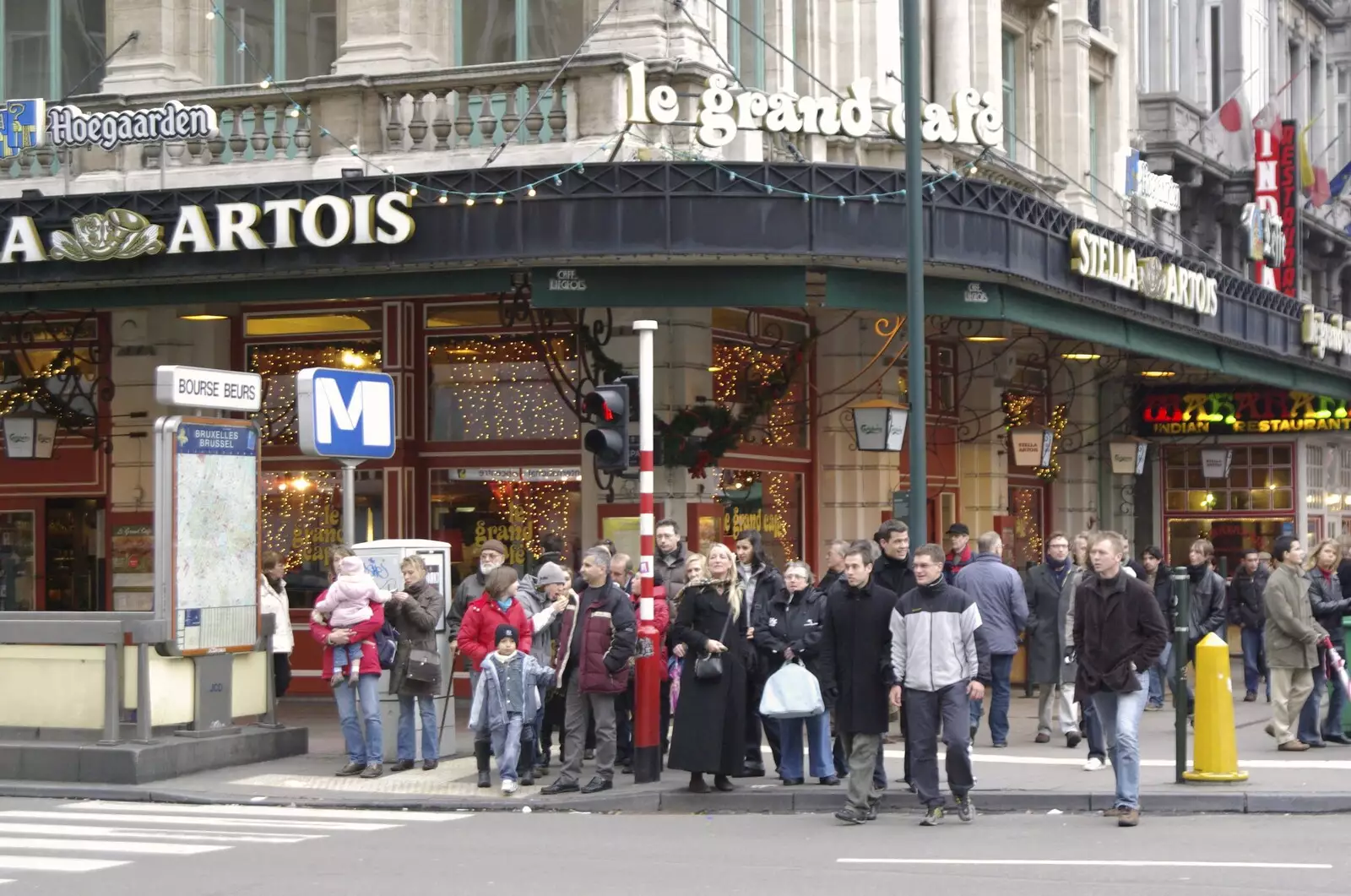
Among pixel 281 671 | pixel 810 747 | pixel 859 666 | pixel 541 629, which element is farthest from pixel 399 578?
pixel 859 666

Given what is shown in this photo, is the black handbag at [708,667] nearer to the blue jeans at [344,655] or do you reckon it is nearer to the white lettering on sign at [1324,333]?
the blue jeans at [344,655]

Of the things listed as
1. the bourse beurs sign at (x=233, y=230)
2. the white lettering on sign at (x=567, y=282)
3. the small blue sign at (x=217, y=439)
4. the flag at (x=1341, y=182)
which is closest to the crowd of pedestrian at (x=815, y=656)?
the small blue sign at (x=217, y=439)

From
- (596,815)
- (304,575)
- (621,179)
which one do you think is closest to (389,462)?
(304,575)

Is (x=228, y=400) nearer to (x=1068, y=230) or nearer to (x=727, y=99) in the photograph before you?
(x=727, y=99)

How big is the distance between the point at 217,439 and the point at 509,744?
396 cm

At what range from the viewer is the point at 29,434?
2364 centimetres

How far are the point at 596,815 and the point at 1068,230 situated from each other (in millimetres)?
10480

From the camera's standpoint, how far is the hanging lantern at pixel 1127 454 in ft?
104

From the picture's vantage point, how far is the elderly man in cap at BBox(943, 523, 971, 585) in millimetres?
17719

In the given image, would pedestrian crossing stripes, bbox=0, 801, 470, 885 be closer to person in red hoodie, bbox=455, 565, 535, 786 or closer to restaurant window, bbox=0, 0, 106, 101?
person in red hoodie, bbox=455, 565, 535, 786

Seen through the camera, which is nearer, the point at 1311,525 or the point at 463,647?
the point at 463,647

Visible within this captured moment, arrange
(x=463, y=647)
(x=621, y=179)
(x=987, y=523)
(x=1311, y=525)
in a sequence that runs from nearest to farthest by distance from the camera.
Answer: (x=463, y=647) → (x=621, y=179) → (x=987, y=523) → (x=1311, y=525)

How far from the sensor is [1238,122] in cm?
3825

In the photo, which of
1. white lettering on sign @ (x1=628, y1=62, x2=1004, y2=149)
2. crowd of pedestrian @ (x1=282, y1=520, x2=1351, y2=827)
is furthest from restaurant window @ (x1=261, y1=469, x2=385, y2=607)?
white lettering on sign @ (x1=628, y1=62, x2=1004, y2=149)
